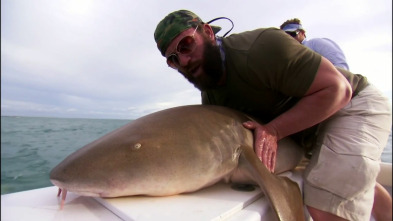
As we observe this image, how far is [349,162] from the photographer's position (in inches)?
64.2

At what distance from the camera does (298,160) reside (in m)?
2.07

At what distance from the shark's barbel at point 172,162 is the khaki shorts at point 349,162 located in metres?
0.29

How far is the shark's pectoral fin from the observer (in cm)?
121

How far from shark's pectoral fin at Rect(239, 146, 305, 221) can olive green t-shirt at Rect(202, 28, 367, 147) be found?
0.46 m

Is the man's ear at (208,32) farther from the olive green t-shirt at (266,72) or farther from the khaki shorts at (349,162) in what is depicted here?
the khaki shorts at (349,162)

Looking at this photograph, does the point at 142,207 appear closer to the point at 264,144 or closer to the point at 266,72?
the point at 264,144

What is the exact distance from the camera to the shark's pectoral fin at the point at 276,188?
1.21 metres

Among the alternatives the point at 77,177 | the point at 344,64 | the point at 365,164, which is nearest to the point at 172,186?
the point at 77,177

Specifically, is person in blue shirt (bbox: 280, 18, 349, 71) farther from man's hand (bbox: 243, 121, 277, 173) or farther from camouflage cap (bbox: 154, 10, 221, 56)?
camouflage cap (bbox: 154, 10, 221, 56)

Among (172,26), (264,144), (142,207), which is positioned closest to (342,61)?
(264,144)

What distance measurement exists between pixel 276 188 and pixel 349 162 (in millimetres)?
674

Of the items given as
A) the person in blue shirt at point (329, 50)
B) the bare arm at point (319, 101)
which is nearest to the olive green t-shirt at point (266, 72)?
the bare arm at point (319, 101)

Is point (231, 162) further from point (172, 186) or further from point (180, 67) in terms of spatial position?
point (180, 67)

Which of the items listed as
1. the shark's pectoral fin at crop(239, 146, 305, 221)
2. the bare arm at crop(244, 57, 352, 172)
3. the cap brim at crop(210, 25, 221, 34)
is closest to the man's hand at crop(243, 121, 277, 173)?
the bare arm at crop(244, 57, 352, 172)
